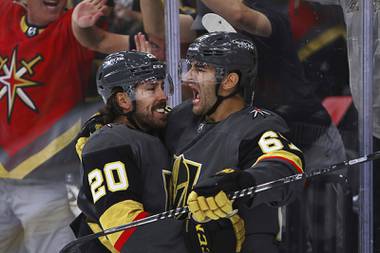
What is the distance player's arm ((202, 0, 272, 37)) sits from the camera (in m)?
3.05

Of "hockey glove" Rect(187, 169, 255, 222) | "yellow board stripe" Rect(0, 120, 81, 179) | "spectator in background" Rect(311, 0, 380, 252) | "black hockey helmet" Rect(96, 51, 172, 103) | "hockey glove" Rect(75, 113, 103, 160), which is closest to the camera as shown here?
"hockey glove" Rect(187, 169, 255, 222)

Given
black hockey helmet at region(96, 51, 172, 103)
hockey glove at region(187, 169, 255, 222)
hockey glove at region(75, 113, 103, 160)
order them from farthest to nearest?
hockey glove at region(75, 113, 103, 160)
black hockey helmet at region(96, 51, 172, 103)
hockey glove at region(187, 169, 255, 222)

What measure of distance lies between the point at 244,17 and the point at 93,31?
2.40ft

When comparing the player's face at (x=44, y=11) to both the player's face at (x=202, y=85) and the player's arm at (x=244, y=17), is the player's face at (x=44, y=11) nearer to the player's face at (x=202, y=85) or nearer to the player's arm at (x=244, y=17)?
the player's arm at (x=244, y=17)

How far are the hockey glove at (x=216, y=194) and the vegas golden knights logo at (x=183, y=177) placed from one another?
23 centimetres

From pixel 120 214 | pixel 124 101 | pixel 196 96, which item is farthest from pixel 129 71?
pixel 120 214

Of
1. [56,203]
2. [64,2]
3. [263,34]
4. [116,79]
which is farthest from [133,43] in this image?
[116,79]

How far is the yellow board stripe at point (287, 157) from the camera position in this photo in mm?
1830

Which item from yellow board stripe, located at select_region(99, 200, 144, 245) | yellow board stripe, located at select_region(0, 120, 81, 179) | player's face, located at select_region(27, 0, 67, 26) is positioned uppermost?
player's face, located at select_region(27, 0, 67, 26)

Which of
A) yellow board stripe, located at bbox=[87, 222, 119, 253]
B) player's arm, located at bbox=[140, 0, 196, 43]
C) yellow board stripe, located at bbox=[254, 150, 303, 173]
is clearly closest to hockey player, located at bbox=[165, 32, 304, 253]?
yellow board stripe, located at bbox=[254, 150, 303, 173]

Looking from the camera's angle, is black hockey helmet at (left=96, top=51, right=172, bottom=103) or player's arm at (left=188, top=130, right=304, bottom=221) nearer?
player's arm at (left=188, top=130, right=304, bottom=221)

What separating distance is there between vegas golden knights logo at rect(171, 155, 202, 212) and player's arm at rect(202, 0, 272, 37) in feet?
3.71

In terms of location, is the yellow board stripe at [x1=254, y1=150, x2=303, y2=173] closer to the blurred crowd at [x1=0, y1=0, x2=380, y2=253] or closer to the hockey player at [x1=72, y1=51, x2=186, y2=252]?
Answer: the hockey player at [x1=72, y1=51, x2=186, y2=252]

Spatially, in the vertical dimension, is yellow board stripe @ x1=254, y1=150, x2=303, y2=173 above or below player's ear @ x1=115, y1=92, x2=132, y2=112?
below
